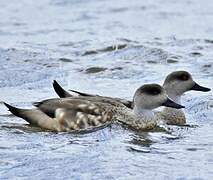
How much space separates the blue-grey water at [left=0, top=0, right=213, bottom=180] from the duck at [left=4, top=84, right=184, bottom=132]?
6.6 inches

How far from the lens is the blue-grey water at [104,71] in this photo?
1157cm

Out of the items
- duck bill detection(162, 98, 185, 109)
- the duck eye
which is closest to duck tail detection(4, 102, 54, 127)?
duck bill detection(162, 98, 185, 109)

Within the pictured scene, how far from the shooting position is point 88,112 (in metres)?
13.6

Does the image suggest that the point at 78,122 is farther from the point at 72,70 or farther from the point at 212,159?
the point at 72,70

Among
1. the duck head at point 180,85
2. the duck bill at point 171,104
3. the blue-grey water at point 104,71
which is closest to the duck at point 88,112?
the duck bill at point 171,104

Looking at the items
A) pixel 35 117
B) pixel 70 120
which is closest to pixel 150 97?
pixel 70 120

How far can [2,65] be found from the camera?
18359 millimetres

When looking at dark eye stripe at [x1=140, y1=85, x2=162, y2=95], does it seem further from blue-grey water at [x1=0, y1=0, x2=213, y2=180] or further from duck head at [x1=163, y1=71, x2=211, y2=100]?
duck head at [x1=163, y1=71, x2=211, y2=100]

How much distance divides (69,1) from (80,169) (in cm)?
1559

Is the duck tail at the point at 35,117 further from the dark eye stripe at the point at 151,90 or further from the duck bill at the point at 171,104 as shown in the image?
the duck bill at the point at 171,104

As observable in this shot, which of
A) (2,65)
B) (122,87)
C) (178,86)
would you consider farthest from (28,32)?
(178,86)

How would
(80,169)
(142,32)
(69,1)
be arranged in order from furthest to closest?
(69,1) → (142,32) → (80,169)

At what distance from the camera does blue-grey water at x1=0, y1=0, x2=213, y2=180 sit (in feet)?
38.0

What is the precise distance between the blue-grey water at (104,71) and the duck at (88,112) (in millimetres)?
167
